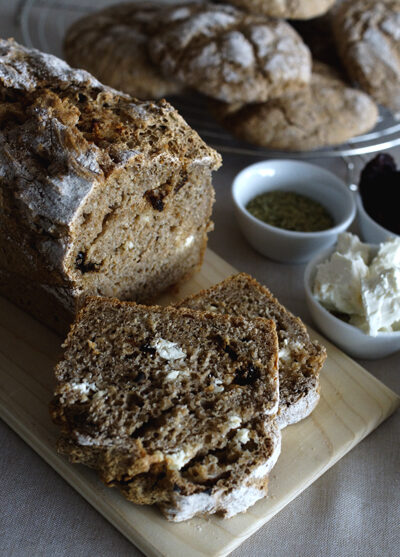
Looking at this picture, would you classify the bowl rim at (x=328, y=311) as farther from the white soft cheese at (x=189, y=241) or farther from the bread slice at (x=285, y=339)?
the white soft cheese at (x=189, y=241)

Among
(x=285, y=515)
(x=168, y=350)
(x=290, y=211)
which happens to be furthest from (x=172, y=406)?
(x=290, y=211)

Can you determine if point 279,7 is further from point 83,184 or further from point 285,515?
point 285,515

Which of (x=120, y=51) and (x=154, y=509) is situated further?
(x=120, y=51)

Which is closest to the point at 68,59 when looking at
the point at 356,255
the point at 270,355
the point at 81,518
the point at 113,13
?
the point at 113,13

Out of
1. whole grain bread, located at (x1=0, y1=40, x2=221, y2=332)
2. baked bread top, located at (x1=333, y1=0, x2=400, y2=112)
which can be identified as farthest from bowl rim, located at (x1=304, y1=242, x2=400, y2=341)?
baked bread top, located at (x1=333, y1=0, x2=400, y2=112)

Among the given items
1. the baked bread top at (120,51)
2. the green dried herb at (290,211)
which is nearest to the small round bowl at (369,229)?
the green dried herb at (290,211)

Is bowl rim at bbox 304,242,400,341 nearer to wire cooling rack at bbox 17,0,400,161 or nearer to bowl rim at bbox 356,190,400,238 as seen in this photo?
bowl rim at bbox 356,190,400,238
